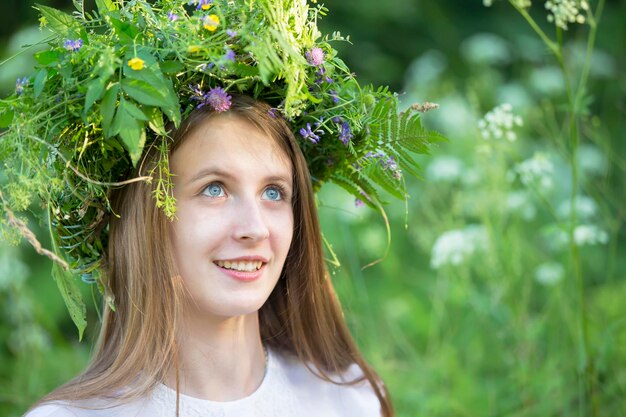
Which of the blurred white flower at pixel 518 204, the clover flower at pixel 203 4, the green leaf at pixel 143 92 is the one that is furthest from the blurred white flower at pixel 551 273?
the green leaf at pixel 143 92

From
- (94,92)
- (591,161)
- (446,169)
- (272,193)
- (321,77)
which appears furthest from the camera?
(591,161)

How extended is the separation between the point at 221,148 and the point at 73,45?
0.43 m

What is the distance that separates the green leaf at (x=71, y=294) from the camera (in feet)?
6.61

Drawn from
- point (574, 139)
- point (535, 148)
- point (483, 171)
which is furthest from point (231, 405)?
point (535, 148)

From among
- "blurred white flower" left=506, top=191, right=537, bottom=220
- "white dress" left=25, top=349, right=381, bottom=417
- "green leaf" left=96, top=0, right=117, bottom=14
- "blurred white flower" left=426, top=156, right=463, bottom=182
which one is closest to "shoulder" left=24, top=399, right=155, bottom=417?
"white dress" left=25, top=349, right=381, bottom=417

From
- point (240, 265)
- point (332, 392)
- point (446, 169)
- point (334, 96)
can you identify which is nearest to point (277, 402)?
point (332, 392)

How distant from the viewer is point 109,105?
189 centimetres

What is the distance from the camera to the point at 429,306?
15.7ft

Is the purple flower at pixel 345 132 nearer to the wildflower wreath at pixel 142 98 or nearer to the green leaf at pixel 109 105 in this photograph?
the wildflower wreath at pixel 142 98

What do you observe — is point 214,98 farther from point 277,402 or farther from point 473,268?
point 473,268

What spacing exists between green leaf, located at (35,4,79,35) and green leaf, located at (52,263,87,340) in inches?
22.5

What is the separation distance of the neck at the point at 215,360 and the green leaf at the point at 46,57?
0.76m

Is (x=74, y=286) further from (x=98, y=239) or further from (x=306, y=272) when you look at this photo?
(x=306, y=272)

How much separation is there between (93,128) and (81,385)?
654 millimetres
